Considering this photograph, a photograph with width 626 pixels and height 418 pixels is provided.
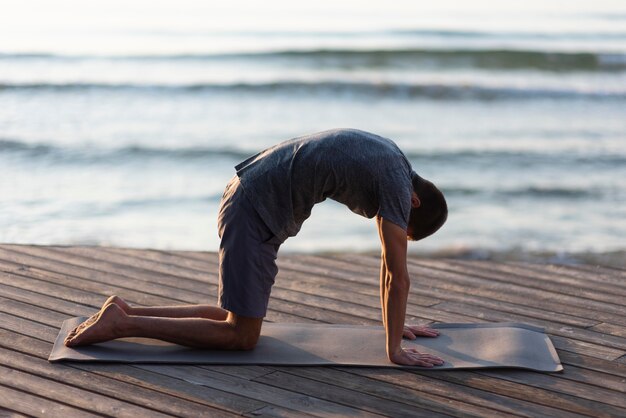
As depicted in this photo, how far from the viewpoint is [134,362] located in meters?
3.22

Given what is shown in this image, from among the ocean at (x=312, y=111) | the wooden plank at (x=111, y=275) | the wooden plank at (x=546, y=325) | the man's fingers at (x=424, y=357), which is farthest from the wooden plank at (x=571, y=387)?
the ocean at (x=312, y=111)

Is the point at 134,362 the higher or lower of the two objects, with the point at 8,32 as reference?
lower

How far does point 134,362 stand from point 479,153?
22.2ft

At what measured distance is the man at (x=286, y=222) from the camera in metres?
3.07

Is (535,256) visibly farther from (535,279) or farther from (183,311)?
(183,311)

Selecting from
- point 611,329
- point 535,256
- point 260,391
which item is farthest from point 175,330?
point 535,256

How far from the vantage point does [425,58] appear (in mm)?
Answer: 15031

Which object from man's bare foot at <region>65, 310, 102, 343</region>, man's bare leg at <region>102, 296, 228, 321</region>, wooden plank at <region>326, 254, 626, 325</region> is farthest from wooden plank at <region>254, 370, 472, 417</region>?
wooden plank at <region>326, 254, 626, 325</region>

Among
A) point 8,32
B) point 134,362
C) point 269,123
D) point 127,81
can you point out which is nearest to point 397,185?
point 134,362

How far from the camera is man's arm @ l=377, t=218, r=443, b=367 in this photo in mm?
3057

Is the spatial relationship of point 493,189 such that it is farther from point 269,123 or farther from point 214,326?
point 214,326

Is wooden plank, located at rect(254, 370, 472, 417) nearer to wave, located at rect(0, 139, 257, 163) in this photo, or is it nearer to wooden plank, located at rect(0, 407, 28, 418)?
wooden plank, located at rect(0, 407, 28, 418)

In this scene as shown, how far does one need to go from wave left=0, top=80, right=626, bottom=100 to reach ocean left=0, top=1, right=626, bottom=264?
1.4 inches

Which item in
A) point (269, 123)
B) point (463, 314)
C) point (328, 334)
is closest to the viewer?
point (328, 334)
